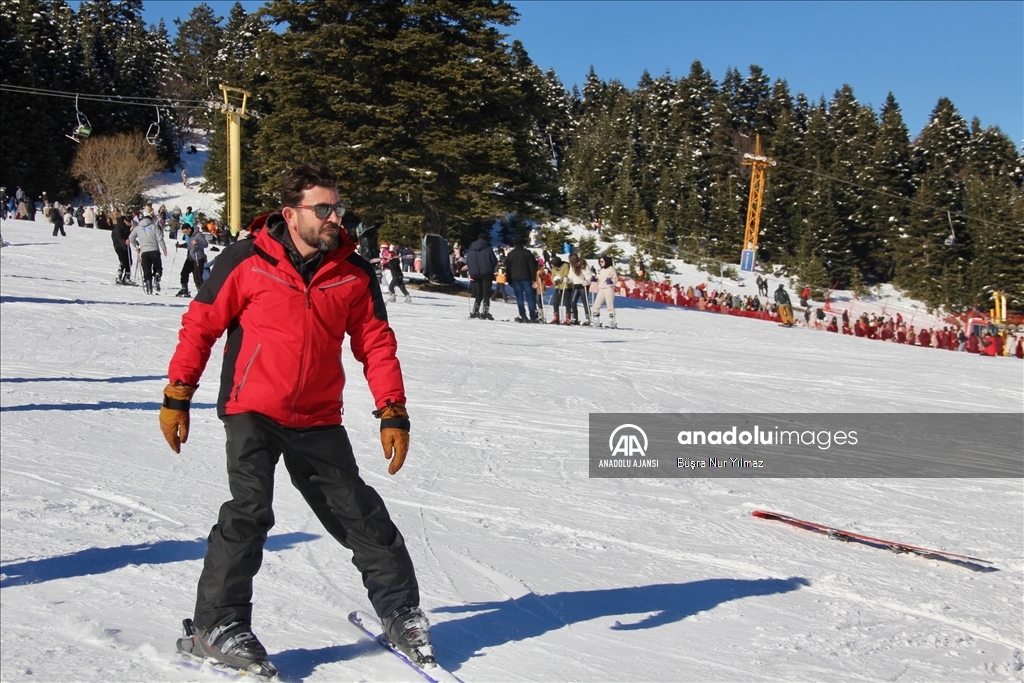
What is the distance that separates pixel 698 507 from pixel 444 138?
23308 mm

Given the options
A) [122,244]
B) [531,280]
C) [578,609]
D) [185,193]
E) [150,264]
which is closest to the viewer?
[578,609]

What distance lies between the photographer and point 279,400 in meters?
3.27

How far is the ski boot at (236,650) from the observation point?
125 inches

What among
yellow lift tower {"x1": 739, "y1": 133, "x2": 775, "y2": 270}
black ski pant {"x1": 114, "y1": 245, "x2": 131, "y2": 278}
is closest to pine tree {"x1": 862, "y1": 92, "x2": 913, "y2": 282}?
yellow lift tower {"x1": 739, "y1": 133, "x2": 775, "y2": 270}

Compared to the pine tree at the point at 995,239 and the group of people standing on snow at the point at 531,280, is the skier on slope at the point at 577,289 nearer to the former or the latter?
the group of people standing on snow at the point at 531,280

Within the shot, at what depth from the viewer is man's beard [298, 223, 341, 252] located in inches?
130

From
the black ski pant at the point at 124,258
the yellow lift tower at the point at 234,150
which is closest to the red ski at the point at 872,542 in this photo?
the black ski pant at the point at 124,258

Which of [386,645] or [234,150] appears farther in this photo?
[234,150]

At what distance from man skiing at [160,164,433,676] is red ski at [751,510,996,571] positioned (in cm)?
337

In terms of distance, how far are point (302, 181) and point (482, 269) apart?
1574 centimetres

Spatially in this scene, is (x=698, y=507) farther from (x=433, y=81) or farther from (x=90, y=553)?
(x=433, y=81)

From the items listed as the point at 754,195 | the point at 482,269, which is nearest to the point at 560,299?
the point at 482,269

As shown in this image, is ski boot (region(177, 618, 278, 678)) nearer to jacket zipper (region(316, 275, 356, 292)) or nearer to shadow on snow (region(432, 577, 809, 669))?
shadow on snow (region(432, 577, 809, 669))

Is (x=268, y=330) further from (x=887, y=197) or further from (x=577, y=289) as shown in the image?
(x=887, y=197)
